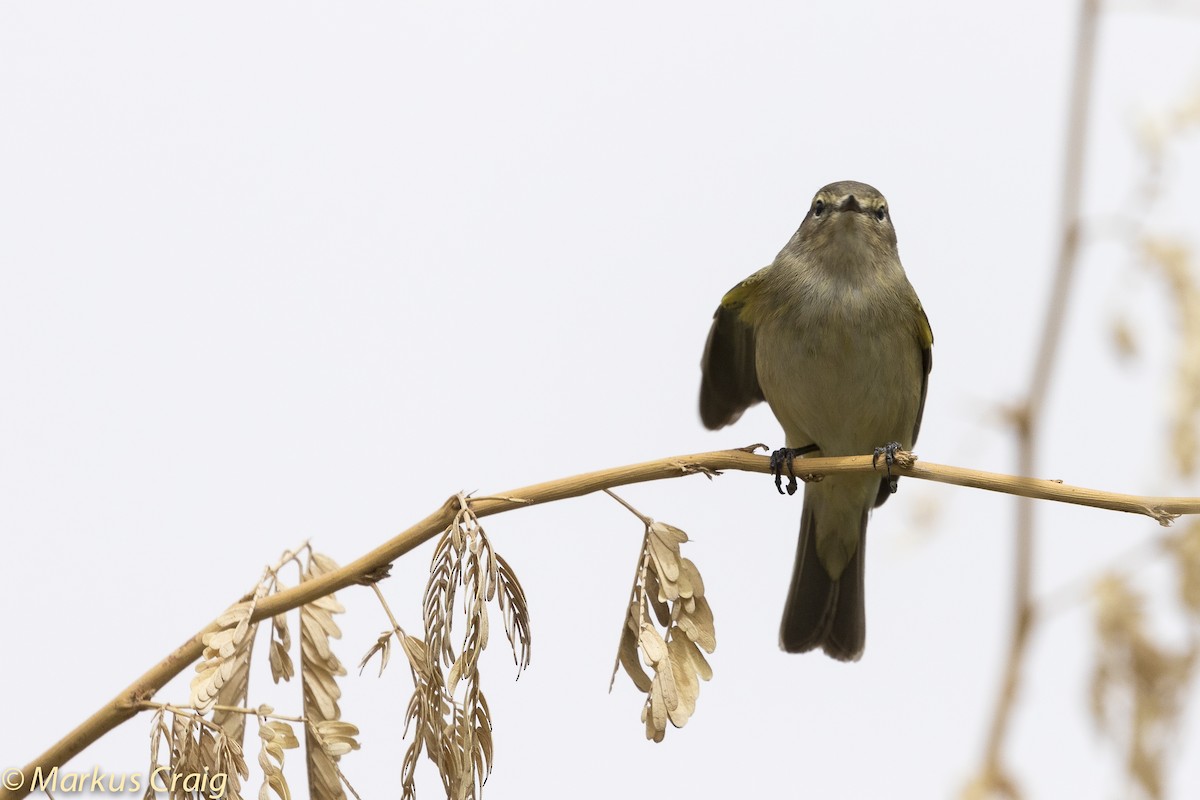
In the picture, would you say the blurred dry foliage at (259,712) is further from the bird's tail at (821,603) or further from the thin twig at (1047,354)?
the bird's tail at (821,603)

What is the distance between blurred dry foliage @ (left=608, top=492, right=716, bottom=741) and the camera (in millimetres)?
2023

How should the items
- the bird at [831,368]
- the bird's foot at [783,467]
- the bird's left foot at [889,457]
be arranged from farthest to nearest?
the bird at [831,368], the bird's foot at [783,467], the bird's left foot at [889,457]

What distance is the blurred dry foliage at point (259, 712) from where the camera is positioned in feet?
6.14

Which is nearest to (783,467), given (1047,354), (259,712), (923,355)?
(923,355)

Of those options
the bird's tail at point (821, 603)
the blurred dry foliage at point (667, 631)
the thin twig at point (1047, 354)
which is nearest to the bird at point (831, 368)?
the bird's tail at point (821, 603)

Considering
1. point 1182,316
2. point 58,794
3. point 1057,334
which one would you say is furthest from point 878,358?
point 58,794

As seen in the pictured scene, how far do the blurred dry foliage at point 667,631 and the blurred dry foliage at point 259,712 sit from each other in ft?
1.55

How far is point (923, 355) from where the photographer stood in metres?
4.72

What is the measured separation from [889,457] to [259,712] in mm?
1577

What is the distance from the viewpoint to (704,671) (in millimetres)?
2057

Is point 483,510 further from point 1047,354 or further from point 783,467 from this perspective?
point 783,467

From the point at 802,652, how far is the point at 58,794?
3.35 meters

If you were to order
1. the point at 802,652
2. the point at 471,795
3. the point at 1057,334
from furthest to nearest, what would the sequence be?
the point at 802,652
the point at 1057,334
the point at 471,795

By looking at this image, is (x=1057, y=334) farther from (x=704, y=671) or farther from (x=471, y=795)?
(x=471, y=795)
